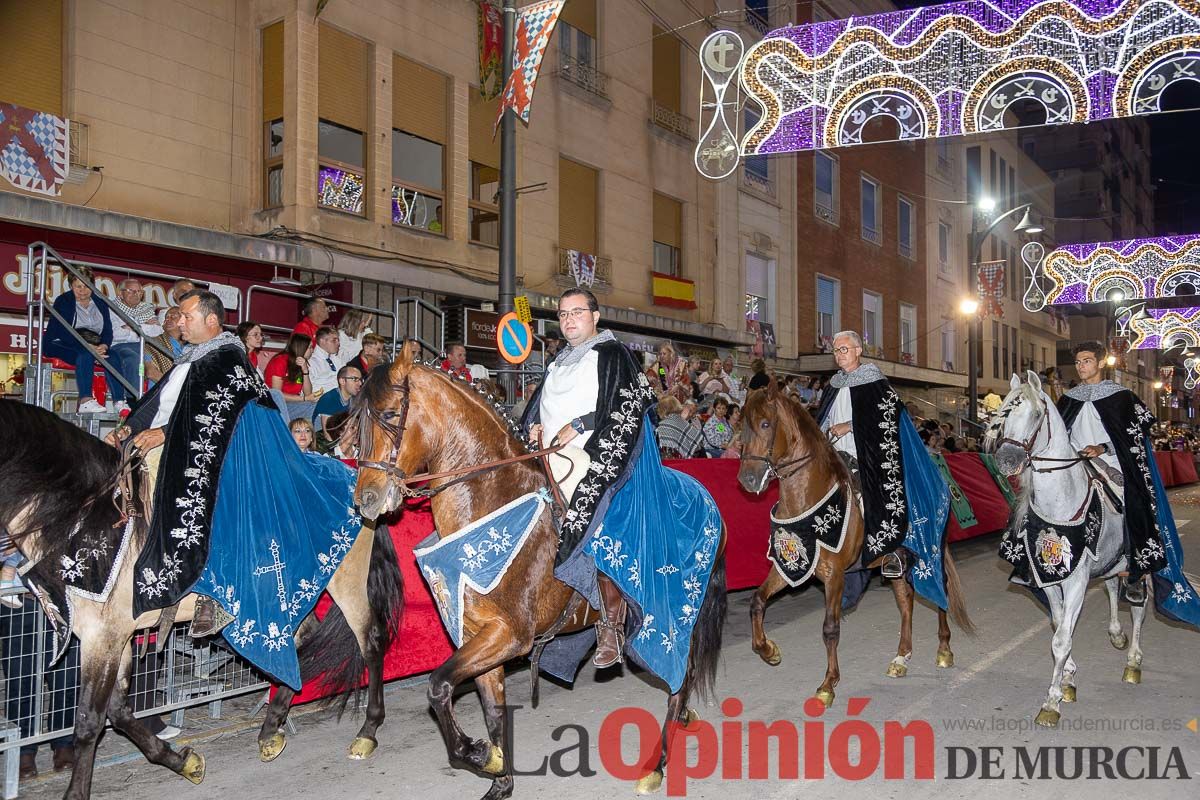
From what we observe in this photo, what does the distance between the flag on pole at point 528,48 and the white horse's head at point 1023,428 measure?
18.2 ft

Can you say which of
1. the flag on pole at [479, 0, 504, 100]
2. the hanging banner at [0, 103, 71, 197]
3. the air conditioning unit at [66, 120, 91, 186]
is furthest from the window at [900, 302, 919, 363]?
the hanging banner at [0, 103, 71, 197]

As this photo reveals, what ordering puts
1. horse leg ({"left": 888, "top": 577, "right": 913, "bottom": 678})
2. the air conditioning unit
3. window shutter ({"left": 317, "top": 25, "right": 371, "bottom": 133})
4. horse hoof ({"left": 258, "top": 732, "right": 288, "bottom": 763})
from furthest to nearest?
window shutter ({"left": 317, "top": 25, "right": 371, "bottom": 133}), the air conditioning unit, horse leg ({"left": 888, "top": 577, "right": 913, "bottom": 678}), horse hoof ({"left": 258, "top": 732, "right": 288, "bottom": 763})

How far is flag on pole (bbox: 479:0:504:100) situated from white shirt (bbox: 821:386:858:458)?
900 cm

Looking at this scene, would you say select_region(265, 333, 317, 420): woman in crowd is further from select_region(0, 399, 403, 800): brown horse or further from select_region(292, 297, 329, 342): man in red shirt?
select_region(0, 399, 403, 800): brown horse

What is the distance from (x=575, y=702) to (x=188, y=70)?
10.9 m

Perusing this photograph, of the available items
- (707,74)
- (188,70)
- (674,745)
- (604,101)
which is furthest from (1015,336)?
(674,745)

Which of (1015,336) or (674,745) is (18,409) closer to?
(674,745)

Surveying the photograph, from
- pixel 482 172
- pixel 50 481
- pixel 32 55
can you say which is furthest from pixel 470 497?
pixel 482 172

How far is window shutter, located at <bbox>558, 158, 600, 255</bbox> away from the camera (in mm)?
18750

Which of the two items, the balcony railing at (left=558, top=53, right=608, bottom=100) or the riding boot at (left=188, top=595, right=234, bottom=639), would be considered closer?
the riding boot at (left=188, top=595, right=234, bottom=639)

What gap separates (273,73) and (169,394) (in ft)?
34.3

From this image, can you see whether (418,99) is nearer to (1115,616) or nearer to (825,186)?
(1115,616)

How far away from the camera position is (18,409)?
172 inches

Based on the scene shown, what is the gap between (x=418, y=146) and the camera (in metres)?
16.2
